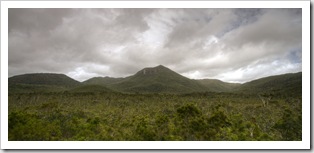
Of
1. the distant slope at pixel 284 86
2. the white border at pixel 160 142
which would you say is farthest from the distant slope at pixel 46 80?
the white border at pixel 160 142

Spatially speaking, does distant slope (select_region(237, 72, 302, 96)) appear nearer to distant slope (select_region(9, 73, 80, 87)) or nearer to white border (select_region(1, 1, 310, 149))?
white border (select_region(1, 1, 310, 149))

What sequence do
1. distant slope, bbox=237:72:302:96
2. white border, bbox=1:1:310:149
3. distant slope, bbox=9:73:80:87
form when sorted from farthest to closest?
distant slope, bbox=9:73:80:87, distant slope, bbox=237:72:302:96, white border, bbox=1:1:310:149

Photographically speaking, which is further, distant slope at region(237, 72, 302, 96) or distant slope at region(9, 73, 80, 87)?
distant slope at region(9, 73, 80, 87)

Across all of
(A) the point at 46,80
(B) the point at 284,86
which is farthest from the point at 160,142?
(A) the point at 46,80

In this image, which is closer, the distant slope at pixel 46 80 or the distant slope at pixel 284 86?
the distant slope at pixel 284 86

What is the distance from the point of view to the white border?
670 cm

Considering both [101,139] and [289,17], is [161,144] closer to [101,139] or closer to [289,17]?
[101,139]

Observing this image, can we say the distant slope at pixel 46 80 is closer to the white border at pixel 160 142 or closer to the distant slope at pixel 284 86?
the distant slope at pixel 284 86

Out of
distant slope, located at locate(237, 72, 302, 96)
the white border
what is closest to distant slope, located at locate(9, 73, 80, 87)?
distant slope, located at locate(237, 72, 302, 96)

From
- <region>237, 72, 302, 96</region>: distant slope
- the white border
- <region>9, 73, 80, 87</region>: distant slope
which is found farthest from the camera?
<region>9, 73, 80, 87</region>: distant slope

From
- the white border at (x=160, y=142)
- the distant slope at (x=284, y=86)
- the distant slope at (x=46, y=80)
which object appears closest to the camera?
the white border at (x=160, y=142)

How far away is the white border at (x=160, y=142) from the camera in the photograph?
6.70 m

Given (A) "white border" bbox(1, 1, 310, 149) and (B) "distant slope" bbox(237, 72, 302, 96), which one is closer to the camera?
(A) "white border" bbox(1, 1, 310, 149)

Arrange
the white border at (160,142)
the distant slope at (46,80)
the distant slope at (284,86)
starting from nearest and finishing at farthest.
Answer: the white border at (160,142), the distant slope at (284,86), the distant slope at (46,80)
